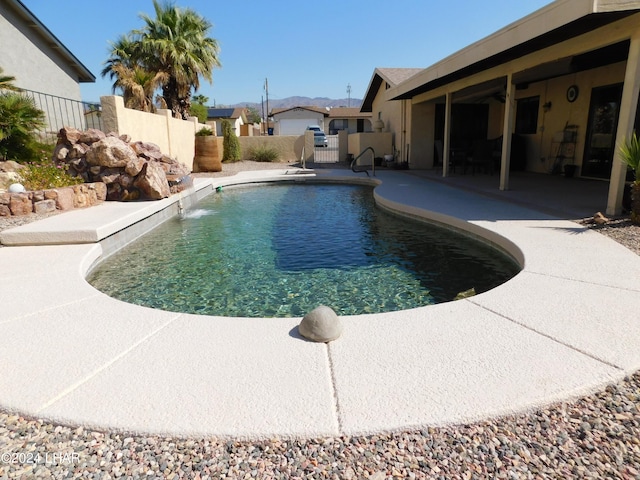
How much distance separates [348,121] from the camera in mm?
49812

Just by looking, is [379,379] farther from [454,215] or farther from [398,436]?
[454,215]

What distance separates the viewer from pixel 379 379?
2.47m

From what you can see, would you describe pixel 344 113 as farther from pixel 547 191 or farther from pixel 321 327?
pixel 321 327

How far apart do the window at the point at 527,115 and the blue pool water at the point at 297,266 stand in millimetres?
7985

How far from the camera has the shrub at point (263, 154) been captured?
21828 mm

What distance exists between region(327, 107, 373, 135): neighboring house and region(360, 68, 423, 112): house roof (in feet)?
78.9

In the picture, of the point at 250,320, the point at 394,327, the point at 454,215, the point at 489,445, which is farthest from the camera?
the point at 454,215

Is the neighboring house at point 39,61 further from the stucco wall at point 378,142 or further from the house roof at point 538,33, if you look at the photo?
the house roof at point 538,33

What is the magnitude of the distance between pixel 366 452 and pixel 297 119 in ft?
167

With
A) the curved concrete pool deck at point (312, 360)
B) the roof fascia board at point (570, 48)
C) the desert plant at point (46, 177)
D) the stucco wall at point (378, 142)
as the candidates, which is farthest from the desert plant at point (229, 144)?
the curved concrete pool deck at point (312, 360)

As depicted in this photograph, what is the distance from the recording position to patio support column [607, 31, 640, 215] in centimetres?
582

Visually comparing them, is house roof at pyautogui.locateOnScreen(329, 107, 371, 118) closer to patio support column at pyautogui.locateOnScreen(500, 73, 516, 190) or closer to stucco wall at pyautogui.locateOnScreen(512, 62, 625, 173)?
stucco wall at pyautogui.locateOnScreen(512, 62, 625, 173)

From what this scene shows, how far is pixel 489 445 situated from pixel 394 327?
1.23 metres

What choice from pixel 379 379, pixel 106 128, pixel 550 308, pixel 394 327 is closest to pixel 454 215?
pixel 550 308
